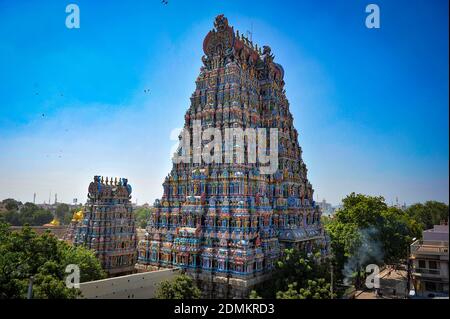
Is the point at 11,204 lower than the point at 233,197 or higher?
lower

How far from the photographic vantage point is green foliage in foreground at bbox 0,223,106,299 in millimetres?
21031

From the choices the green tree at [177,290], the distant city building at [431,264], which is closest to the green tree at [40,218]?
the green tree at [177,290]

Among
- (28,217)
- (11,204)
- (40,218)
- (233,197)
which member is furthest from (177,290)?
(11,204)

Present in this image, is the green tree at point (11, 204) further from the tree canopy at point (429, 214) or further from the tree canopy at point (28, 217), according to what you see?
the tree canopy at point (429, 214)

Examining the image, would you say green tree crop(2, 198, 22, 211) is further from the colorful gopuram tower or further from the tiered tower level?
the tiered tower level

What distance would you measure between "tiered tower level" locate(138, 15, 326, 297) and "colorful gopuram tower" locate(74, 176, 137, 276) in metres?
5.54

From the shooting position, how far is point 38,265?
2631 cm

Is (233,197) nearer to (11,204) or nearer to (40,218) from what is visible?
(40,218)

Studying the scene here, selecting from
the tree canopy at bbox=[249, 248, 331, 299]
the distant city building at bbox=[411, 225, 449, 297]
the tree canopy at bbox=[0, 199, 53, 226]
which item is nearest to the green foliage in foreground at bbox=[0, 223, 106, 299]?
the tree canopy at bbox=[249, 248, 331, 299]

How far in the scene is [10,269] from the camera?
23688mm

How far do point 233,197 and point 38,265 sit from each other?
1755cm
